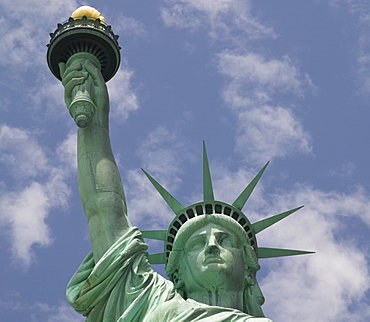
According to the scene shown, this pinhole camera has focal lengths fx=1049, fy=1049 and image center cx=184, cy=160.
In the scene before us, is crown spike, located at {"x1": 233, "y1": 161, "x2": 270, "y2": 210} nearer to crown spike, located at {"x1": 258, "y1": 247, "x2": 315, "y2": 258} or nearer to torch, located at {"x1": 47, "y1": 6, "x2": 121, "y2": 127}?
crown spike, located at {"x1": 258, "y1": 247, "x2": 315, "y2": 258}

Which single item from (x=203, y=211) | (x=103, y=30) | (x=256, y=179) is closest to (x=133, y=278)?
(x=203, y=211)

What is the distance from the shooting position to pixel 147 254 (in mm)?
16828

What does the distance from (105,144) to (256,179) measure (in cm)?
304

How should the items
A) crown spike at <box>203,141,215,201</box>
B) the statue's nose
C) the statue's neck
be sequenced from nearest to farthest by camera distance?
the statue's neck
the statue's nose
crown spike at <box>203,141,215,201</box>

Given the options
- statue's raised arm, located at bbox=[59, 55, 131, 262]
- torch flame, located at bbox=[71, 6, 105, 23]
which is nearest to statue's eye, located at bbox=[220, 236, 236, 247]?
statue's raised arm, located at bbox=[59, 55, 131, 262]

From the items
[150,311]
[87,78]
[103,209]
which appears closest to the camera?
[150,311]

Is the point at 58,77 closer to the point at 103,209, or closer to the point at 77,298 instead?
the point at 103,209

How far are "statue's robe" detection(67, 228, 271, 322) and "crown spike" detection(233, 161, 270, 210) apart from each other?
2.61m

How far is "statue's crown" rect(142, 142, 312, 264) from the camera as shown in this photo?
17922mm

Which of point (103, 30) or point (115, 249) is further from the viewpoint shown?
point (103, 30)

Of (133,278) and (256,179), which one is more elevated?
(256,179)

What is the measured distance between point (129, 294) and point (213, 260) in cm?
153

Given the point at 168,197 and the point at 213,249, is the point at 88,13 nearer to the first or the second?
the point at 168,197

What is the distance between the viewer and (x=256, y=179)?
19.0 metres
